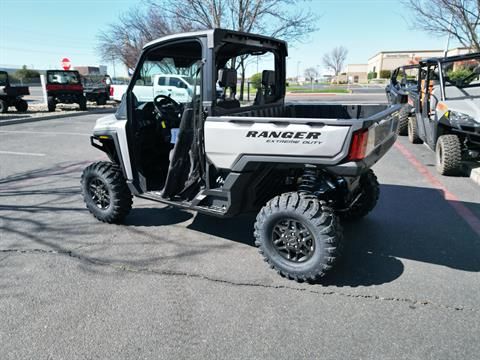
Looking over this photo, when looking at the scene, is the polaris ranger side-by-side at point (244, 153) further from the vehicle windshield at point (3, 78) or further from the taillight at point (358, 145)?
the vehicle windshield at point (3, 78)

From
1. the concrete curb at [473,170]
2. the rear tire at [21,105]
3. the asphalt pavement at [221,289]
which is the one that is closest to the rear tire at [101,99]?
the rear tire at [21,105]

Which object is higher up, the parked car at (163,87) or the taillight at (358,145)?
the parked car at (163,87)

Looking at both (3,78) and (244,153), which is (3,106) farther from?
(244,153)

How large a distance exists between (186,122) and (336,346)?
2.21m

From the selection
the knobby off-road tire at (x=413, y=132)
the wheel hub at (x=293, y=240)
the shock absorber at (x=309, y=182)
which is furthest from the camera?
the knobby off-road tire at (x=413, y=132)

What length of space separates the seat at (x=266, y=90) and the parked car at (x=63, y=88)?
53.8 ft

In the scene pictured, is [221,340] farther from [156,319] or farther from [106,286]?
[106,286]

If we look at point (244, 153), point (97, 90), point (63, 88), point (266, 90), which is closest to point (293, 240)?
point (244, 153)

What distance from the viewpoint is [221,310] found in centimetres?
281

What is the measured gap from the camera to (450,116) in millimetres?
6277

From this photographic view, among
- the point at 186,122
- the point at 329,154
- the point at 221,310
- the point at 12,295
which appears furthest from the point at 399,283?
the point at 12,295

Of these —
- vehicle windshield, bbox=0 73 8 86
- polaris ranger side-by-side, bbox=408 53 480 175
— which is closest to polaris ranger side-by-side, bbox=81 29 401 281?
polaris ranger side-by-side, bbox=408 53 480 175

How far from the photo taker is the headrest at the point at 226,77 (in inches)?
126

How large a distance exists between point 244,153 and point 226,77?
2.28 ft
